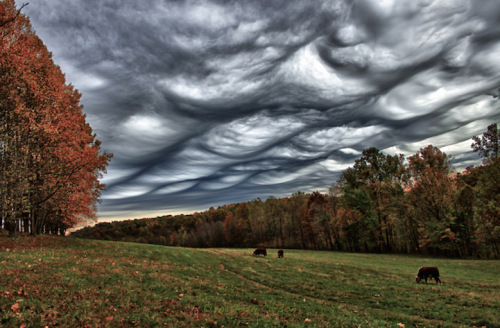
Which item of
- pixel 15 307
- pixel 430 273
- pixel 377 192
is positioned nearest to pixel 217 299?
pixel 15 307

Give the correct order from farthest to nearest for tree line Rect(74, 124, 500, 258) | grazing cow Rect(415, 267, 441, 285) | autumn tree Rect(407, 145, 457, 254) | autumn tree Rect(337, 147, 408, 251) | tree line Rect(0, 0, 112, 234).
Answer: autumn tree Rect(337, 147, 408, 251) → autumn tree Rect(407, 145, 457, 254) → tree line Rect(74, 124, 500, 258) → grazing cow Rect(415, 267, 441, 285) → tree line Rect(0, 0, 112, 234)

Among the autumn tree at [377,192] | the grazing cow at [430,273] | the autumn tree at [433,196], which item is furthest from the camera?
the autumn tree at [377,192]

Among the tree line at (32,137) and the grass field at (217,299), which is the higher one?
the tree line at (32,137)

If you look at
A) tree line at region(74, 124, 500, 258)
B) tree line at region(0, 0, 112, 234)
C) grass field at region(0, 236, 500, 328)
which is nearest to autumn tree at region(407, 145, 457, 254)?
tree line at region(74, 124, 500, 258)

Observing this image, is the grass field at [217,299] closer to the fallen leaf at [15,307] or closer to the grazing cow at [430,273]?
the fallen leaf at [15,307]

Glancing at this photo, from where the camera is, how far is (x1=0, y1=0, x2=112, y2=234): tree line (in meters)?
19.1

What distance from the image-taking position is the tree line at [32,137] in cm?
1911

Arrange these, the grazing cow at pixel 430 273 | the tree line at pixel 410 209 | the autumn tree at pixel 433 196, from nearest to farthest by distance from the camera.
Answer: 1. the grazing cow at pixel 430 273
2. the tree line at pixel 410 209
3. the autumn tree at pixel 433 196

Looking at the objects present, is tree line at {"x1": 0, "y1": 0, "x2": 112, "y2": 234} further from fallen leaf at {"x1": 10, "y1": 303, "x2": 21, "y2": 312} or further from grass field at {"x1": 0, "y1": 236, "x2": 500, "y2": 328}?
fallen leaf at {"x1": 10, "y1": 303, "x2": 21, "y2": 312}

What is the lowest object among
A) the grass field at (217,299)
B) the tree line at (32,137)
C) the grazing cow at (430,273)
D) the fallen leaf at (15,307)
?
the grazing cow at (430,273)

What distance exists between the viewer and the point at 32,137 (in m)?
21.3

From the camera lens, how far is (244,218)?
103m

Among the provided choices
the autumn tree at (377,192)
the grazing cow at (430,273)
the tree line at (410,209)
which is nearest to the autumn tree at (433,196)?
the tree line at (410,209)

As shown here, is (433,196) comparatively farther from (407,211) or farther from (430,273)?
(430,273)
